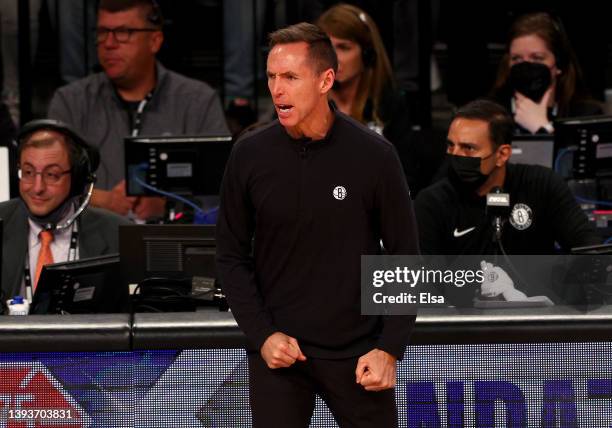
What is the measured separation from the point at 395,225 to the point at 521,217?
6.79 feet

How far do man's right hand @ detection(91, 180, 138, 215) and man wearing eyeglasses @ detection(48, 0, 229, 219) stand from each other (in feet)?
1.18

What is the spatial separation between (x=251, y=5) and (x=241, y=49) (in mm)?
303

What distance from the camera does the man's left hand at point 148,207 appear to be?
596 centimetres

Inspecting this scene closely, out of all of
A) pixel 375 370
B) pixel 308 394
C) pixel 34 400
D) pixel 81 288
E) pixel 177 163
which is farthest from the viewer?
pixel 177 163

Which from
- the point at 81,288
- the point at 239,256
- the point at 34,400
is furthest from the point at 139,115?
the point at 239,256

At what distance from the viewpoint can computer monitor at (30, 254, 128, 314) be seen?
4.13m

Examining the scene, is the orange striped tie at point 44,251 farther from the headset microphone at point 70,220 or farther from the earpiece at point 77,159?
the earpiece at point 77,159

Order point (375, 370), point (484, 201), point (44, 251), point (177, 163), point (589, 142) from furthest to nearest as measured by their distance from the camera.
→ point (589, 142) → point (177, 163) → point (484, 201) → point (44, 251) → point (375, 370)

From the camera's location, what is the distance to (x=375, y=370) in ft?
10.0

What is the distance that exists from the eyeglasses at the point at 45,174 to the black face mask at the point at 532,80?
8.69 ft

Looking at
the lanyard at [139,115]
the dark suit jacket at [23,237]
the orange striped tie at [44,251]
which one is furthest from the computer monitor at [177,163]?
the lanyard at [139,115]

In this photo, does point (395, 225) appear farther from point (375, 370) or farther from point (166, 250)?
point (166, 250)

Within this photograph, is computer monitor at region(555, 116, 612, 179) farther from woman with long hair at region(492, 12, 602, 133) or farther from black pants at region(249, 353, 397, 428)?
black pants at region(249, 353, 397, 428)

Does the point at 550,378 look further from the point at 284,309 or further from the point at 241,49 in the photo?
the point at 241,49
